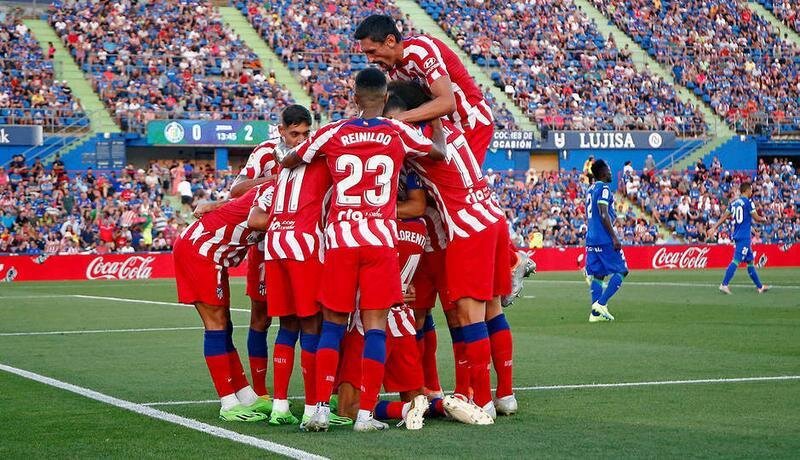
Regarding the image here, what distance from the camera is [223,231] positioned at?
27.4 feet

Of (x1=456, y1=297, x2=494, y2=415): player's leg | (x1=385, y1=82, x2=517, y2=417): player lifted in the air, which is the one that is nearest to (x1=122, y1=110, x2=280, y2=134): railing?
(x1=385, y1=82, x2=517, y2=417): player lifted in the air

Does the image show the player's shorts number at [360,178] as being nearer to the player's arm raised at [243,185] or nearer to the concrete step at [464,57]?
the player's arm raised at [243,185]

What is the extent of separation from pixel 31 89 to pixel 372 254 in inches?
1330

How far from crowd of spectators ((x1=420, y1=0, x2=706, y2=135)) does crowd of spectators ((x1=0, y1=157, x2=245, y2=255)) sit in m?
15.0

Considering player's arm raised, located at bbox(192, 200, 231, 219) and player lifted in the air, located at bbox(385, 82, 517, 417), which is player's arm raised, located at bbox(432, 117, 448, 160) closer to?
player lifted in the air, located at bbox(385, 82, 517, 417)

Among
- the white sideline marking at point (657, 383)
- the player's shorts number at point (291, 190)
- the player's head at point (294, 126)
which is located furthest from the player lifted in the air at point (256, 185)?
the white sideline marking at point (657, 383)

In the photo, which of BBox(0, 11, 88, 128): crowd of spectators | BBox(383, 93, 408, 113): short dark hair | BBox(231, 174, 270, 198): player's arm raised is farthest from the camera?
BBox(0, 11, 88, 128): crowd of spectators

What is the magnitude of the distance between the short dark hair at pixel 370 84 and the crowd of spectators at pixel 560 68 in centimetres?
3814

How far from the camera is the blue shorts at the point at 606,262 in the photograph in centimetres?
1703

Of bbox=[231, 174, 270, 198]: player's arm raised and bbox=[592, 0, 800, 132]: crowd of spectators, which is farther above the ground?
bbox=[592, 0, 800, 132]: crowd of spectators

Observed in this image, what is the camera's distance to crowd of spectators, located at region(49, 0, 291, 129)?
132 feet

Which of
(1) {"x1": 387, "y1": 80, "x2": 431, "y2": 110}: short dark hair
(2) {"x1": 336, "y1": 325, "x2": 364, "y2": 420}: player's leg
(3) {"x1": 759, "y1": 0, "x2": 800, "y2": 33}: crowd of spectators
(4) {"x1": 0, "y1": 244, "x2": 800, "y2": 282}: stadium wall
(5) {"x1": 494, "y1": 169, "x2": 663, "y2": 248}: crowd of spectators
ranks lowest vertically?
(4) {"x1": 0, "y1": 244, "x2": 800, "y2": 282}: stadium wall

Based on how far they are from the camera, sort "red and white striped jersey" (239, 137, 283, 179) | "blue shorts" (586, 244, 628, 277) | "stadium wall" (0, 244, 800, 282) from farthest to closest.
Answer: "stadium wall" (0, 244, 800, 282)
"blue shorts" (586, 244, 628, 277)
"red and white striped jersey" (239, 137, 283, 179)

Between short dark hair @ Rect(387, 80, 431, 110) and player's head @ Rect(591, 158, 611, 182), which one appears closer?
short dark hair @ Rect(387, 80, 431, 110)
